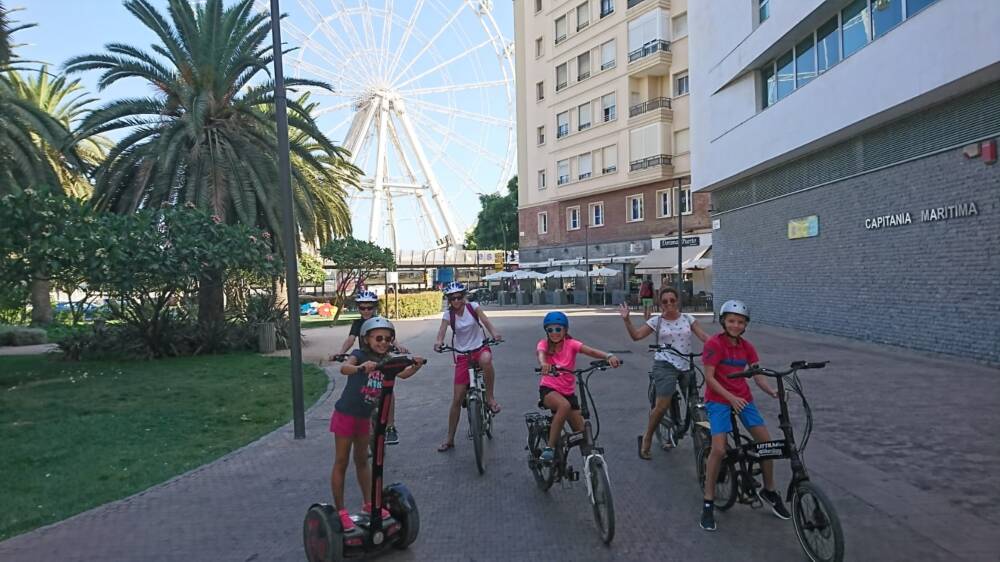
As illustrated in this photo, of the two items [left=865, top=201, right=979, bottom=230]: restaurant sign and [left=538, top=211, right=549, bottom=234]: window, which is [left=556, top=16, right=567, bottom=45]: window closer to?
[left=538, top=211, right=549, bottom=234]: window

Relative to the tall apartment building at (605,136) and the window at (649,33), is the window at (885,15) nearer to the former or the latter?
the tall apartment building at (605,136)

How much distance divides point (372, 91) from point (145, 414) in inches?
1755

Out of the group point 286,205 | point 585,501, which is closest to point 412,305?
point 286,205

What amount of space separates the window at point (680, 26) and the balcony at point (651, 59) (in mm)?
661

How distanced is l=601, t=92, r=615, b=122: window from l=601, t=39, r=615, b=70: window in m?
1.62

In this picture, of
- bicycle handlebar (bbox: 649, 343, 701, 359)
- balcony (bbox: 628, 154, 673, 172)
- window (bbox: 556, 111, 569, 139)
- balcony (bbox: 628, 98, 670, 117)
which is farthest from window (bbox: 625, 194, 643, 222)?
bicycle handlebar (bbox: 649, 343, 701, 359)

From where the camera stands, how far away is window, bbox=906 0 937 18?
43.2ft

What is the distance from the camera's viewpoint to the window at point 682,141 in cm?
3756

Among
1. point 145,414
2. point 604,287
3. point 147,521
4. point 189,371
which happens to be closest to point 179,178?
point 189,371

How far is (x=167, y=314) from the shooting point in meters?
18.0

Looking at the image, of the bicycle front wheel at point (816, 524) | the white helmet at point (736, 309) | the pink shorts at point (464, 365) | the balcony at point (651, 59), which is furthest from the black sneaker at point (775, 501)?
the balcony at point (651, 59)

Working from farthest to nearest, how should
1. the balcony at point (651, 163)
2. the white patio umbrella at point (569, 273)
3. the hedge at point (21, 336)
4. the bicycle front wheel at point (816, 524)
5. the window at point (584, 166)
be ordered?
the window at point (584, 166) → the white patio umbrella at point (569, 273) → the balcony at point (651, 163) → the hedge at point (21, 336) → the bicycle front wheel at point (816, 524)

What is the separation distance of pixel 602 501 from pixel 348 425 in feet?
5.53

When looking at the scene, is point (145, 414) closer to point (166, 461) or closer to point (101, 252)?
point (166, 461)
